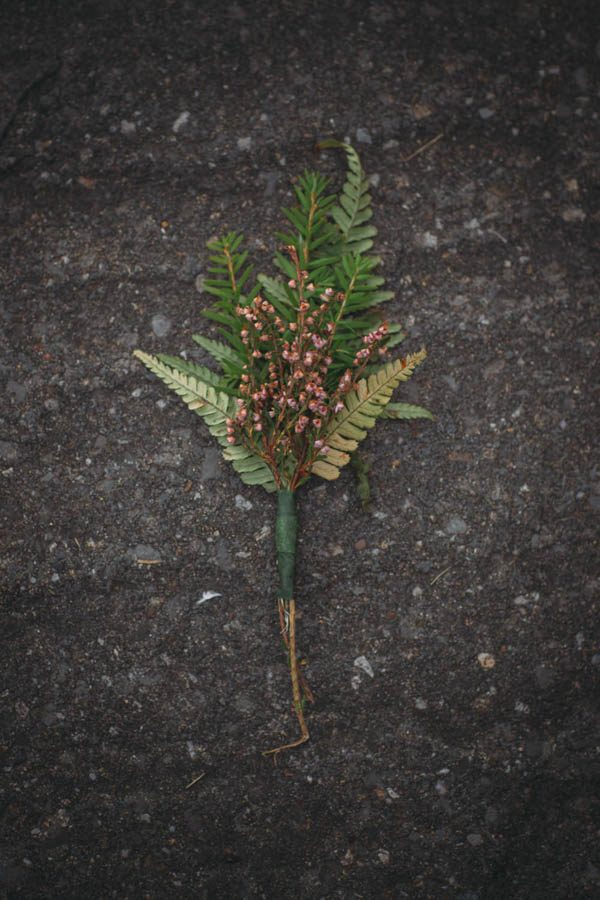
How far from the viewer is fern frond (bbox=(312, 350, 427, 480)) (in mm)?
2471

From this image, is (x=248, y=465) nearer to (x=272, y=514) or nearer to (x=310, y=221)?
(x=272, y=514)

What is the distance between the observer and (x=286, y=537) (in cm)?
259

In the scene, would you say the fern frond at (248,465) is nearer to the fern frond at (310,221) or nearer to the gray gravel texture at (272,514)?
the gray gravel texture at (272,514)

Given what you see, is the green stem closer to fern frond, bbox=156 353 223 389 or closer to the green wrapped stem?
the green wrapped stem

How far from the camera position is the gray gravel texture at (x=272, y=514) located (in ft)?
8.96

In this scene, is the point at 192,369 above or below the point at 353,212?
below

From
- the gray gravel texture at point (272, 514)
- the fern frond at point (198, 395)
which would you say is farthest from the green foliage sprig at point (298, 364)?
the gray gravel texture at point (272, 514)

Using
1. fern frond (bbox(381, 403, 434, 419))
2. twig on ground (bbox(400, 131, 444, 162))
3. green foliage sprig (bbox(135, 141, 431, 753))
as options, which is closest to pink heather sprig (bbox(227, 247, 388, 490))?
green foliage sprig (bbox(135, 141, 431, 753))

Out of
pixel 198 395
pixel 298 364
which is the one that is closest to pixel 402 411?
pixel 298 364

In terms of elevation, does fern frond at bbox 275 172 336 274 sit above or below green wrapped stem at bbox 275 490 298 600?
above

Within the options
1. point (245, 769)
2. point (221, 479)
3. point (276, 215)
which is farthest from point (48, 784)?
point (276, 215)

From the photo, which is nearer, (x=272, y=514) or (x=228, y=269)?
(x=228, y=269)

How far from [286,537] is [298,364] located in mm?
529

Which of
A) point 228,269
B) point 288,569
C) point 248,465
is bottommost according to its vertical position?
point 288,569
